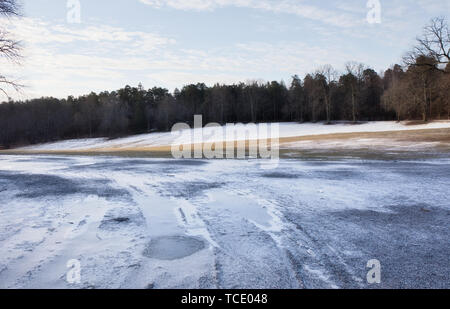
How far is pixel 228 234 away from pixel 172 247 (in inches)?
40.1

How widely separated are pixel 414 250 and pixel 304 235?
156 cm

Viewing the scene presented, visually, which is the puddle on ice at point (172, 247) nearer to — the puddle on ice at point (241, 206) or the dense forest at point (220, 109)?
the puddle on ice at point (241, 206)

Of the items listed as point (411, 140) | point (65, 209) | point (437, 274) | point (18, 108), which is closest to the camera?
point (437, 274)

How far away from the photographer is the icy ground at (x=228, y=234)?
370 cm

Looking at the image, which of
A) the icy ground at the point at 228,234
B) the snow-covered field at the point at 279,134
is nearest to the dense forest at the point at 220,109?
the snow-covered field at the point at 279,134

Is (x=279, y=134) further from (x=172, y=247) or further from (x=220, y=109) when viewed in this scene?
(x=172, y=247)

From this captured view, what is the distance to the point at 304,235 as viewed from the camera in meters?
5.18

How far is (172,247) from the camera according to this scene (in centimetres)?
473

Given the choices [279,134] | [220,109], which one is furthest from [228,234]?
[220,109]

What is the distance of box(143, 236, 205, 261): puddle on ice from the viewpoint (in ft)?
14.4

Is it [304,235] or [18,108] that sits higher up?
[18,108]

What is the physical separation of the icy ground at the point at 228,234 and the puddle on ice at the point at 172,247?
16 millimetres
